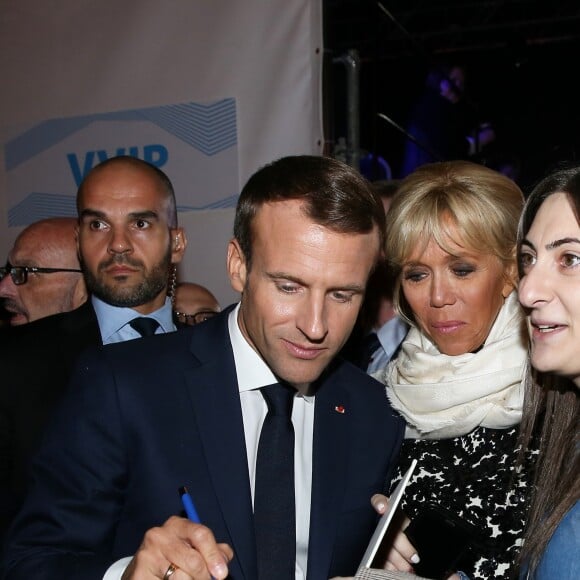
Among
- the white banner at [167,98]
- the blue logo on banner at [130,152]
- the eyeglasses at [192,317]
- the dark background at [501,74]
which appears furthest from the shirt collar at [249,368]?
the dark background at [501,74]

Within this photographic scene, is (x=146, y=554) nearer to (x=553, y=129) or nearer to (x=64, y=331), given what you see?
(x=64, y=331)

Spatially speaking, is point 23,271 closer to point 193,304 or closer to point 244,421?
point 193,304

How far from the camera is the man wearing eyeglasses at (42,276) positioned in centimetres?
320

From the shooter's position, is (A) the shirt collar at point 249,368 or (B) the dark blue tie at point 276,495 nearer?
(B) the dark blue tie at point 276,495

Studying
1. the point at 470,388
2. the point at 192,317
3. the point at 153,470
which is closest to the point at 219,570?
the point at 153,470

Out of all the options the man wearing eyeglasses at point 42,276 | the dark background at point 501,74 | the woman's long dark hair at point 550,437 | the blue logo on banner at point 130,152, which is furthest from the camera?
the dark background at point 501,74

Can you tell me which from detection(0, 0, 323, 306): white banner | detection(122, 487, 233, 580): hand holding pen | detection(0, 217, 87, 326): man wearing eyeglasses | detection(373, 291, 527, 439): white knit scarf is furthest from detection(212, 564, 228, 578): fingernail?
detection(0, 0, 323, 306): white banner

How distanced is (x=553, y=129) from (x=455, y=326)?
609cm

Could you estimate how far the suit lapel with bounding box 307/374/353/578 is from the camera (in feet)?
6.26

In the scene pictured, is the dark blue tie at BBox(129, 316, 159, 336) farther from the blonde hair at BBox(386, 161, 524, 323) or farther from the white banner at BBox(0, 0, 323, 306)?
the white banner at BBox(0, 0, 323, 306)

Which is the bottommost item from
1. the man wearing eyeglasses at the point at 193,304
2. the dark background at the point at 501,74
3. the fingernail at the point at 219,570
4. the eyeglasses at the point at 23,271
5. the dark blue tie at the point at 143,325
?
the fingernail at the point at 219,570

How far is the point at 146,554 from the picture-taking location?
1.46m

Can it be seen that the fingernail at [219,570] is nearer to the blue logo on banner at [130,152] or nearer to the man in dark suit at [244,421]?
the man in dark suit at [244,421]

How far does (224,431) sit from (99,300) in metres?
1.09
